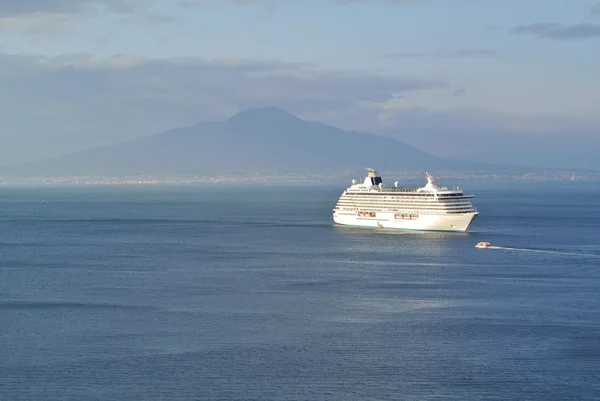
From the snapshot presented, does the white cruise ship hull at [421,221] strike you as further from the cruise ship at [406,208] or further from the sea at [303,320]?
the sea at [303,320]

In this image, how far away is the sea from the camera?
104 ft

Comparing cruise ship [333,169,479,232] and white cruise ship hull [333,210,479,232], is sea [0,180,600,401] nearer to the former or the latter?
white cruise ship hull [333,210,479,232]

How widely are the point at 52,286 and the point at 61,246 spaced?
25734 millimetres

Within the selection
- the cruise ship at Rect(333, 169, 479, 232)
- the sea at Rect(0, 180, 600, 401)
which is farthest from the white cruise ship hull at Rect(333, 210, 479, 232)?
the sea at Rect(0, 180, 600, 401)

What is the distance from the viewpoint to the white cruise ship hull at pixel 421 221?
278ft

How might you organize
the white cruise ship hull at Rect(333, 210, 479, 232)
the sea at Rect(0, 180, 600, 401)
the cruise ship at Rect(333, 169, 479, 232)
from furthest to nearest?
the cruise ship at Rect(333, 169, 479, 232) < the white cruise ship hull at Rect(333, 210, 479, 232) < the sea at Rect(0, 180, 600, 401)

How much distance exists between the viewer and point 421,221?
8650 cm

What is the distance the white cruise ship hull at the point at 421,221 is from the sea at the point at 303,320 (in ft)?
14.3

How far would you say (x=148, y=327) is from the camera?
4084 centimetres

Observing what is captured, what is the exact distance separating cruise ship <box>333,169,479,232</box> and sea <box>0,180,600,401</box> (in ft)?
15.7

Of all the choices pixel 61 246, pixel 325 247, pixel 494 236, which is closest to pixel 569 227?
pixel 494 236

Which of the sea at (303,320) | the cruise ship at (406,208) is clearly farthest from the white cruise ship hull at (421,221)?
the sea at (303,320)

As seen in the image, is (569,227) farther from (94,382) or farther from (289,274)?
(94,382)

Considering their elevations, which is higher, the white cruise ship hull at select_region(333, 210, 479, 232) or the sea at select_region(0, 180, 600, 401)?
the white cruise ship hull at select_region(333, 210, 479, 232)
